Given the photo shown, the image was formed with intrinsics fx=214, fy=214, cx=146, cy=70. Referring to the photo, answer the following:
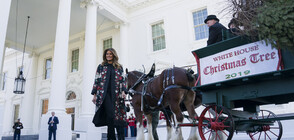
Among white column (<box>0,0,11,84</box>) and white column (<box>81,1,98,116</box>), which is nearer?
white column (<box>0,0,11,84</box>)

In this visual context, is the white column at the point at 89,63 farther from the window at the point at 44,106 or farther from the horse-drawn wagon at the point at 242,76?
the window at the point at 44,106

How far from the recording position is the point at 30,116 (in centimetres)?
1892

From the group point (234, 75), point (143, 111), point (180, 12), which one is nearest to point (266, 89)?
point (234, 75)


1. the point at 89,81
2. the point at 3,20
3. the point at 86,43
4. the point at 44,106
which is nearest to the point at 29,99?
the point at 44,106

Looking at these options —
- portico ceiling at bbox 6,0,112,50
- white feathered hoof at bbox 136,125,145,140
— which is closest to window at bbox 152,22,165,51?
portico ceiling at bbox 6,0,112,50

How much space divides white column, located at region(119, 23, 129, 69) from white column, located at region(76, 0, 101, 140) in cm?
330

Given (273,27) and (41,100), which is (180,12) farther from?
(41,100)

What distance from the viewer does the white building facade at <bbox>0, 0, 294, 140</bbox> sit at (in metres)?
10.0

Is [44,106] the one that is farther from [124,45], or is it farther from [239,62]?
[239,62]

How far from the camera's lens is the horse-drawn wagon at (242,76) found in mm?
2553

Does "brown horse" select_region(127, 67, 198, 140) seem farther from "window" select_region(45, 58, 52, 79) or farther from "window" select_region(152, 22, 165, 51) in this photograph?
"window" select_region(45, 58, 52, 79)

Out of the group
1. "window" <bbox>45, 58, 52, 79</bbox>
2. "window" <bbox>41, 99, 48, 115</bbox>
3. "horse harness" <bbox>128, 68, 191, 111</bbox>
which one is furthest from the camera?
"window" <bbox>45, 58, 52, 79</bbox>

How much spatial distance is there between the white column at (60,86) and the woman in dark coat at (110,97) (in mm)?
5910

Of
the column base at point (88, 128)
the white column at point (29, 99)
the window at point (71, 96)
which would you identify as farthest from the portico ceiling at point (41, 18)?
the column base at point (88, 128)
